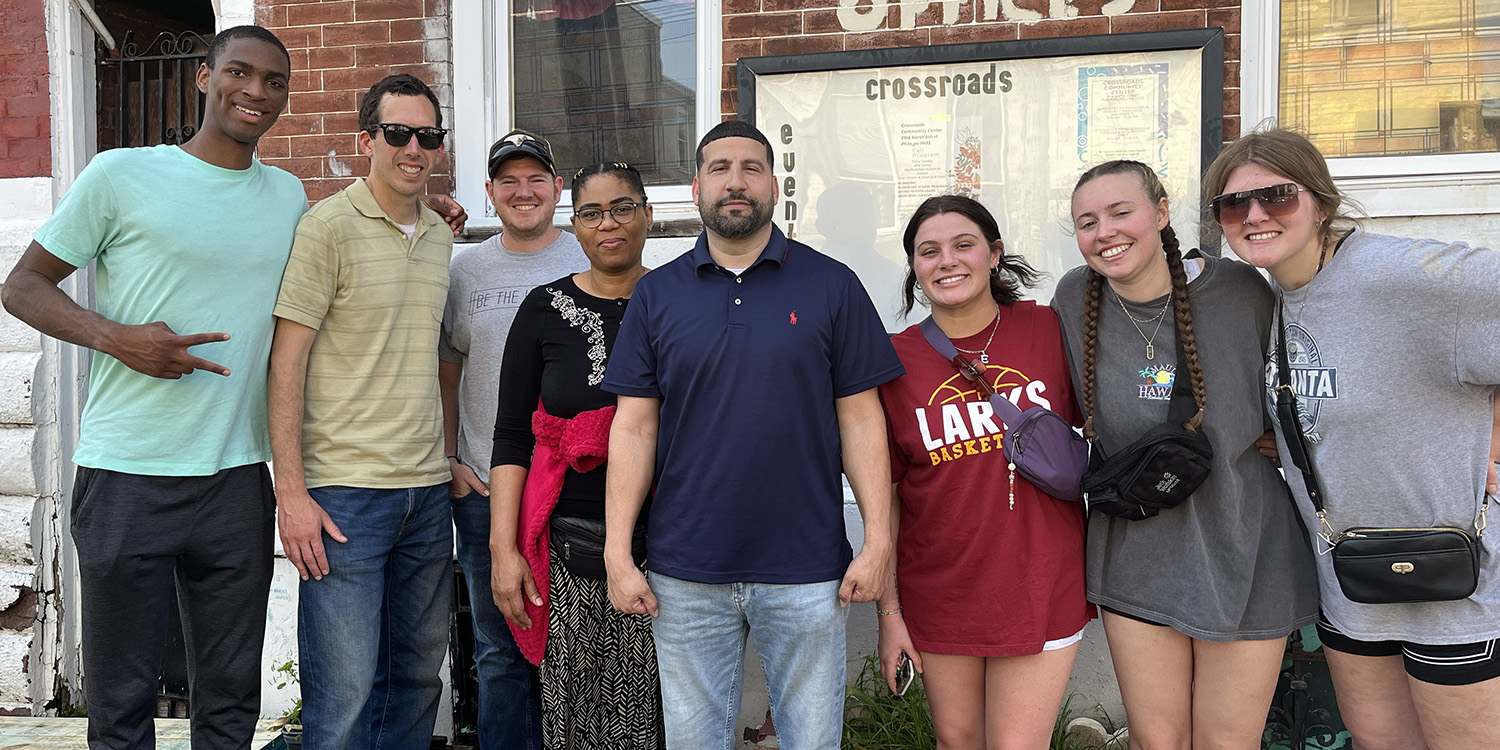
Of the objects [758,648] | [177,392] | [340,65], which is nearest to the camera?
[758,648]

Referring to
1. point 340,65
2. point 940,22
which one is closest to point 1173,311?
point 940,22

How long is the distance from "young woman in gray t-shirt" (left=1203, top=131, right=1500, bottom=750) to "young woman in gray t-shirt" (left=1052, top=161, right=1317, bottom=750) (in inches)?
4.7

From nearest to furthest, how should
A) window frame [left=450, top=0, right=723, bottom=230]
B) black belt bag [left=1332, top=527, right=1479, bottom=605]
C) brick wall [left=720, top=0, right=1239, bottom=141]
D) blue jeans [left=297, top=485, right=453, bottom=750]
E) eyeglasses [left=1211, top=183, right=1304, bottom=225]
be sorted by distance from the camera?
1. black belt bag [left=1332, top=527, right=1479, bottom=605]
2. eyeglasses [left=1211, top=183, right=1304, bottom=225]
3. blue jeans [left=297, top=485, right=453, bottom=750]
4. brick wall [left=720, top=0, right=1239, bottom=141]
5. window frame [left=450, top=0, right=723, bottom=230]

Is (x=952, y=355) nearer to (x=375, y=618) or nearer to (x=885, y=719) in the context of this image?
(x=375, y=618)

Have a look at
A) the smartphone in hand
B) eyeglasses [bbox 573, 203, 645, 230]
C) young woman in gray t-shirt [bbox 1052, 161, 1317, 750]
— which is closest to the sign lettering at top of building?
young woman in gray t-shirt [bbox 1052, 161, 1317, 750]

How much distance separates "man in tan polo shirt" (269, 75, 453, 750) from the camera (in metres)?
2.80

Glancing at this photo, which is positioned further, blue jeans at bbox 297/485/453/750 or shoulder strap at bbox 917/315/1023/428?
blue jeans at bbox 297/485/453/750

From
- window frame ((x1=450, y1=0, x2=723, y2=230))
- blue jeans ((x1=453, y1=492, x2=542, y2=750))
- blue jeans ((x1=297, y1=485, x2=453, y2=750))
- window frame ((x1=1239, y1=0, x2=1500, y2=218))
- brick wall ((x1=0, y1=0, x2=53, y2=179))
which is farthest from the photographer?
brick wall ((x1=0, y1=0, x2=53, y2=179))

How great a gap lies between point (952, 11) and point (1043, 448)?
7.48 feet

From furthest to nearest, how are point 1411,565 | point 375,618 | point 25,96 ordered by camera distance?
point 25,96, point 375,618, point 1411,565

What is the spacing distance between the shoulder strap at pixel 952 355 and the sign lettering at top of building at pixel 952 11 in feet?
6.16

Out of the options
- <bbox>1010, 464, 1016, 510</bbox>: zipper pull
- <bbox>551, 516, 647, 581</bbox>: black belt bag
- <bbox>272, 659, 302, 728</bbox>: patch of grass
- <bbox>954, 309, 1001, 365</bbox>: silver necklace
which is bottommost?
<bbox>272, 659, 302, 728</bbox>: patch of grass

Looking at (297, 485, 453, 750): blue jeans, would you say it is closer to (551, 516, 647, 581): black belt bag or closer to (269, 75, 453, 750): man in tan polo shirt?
(269, 75, 453, 750): man in tan polo shirt

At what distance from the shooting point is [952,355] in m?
2.54
